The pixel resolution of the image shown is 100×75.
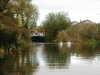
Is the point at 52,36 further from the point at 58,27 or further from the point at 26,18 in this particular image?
the point at 26,18

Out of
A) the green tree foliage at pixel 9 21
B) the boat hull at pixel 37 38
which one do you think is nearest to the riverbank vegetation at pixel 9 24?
the green tree foliage at pixel 9 21

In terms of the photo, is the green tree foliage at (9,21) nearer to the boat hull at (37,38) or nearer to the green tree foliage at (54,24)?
the boat hull at (37,38)

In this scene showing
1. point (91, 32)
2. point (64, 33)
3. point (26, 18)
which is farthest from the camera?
point (64, 33)

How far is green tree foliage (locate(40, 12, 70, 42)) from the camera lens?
362 feet

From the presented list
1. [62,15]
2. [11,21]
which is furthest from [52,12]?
[11,21]

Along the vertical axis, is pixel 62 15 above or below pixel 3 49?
above

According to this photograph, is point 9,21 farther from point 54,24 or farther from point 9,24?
point 54,24

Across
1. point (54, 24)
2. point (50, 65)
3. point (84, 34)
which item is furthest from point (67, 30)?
point (50, 65)

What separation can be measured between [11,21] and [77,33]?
174 ft

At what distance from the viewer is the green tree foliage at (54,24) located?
110 m

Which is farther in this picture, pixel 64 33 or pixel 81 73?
pixel 64 33

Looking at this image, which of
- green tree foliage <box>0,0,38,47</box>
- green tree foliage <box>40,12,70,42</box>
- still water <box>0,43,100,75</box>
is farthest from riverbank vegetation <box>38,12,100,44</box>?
still water <box>0,43,100,75</box>

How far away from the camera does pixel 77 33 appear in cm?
9162

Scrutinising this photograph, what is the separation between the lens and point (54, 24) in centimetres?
11219
